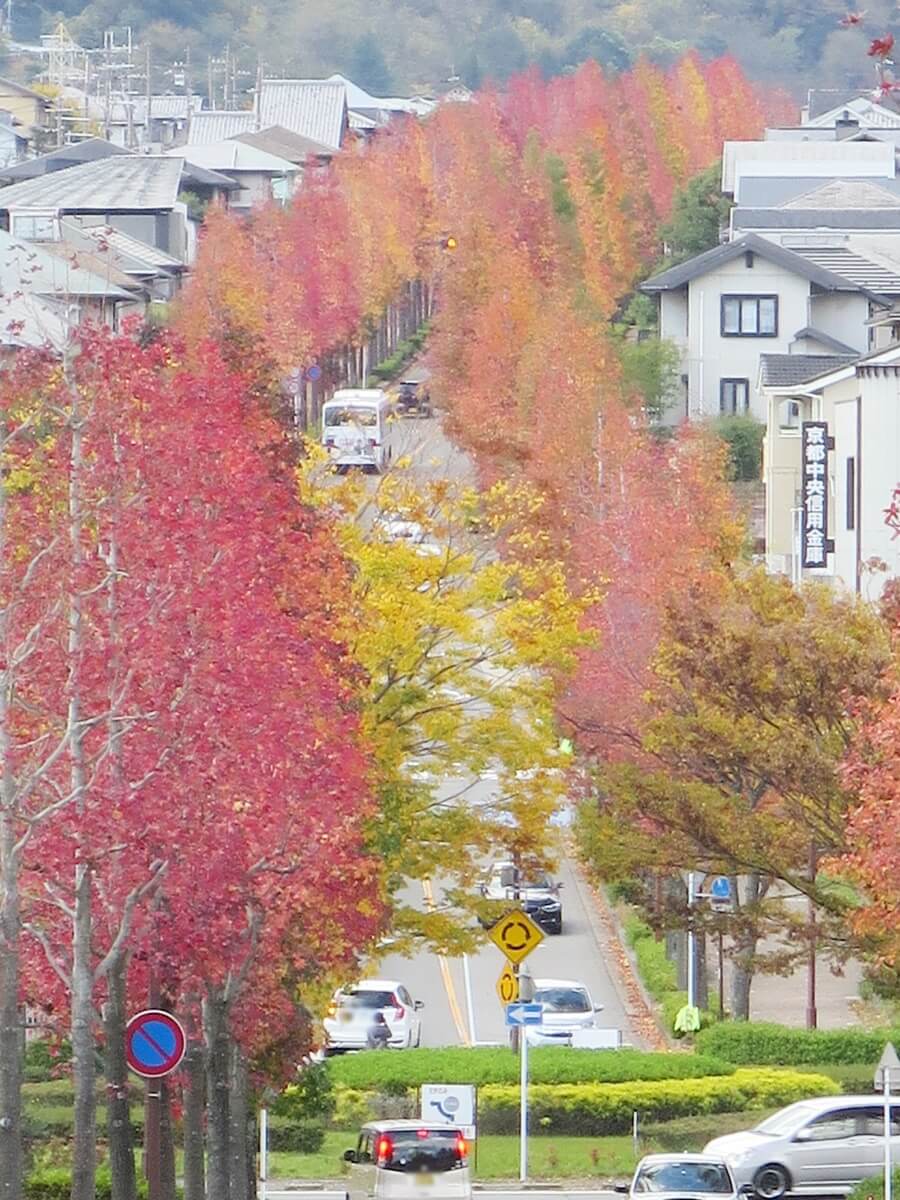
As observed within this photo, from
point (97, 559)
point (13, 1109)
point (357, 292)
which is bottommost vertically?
point (13, 1109)

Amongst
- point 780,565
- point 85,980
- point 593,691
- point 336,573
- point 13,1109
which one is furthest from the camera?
point 780,565

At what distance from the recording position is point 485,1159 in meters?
32.9

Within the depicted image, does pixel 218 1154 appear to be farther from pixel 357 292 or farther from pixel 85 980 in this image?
pixel 357 292

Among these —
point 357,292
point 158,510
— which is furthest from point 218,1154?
point 357,292

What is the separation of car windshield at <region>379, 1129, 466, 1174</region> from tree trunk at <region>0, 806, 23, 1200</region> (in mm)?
9165

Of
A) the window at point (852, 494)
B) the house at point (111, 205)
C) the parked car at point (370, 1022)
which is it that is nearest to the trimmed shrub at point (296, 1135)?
the parked car at point (370, 1022)

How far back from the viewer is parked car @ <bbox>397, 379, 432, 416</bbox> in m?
87.8

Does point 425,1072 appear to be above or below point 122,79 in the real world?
below

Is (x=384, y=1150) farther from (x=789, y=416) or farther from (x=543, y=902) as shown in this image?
(x=789, y=416)

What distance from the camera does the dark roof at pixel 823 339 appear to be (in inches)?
2867

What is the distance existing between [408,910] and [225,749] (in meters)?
13.3

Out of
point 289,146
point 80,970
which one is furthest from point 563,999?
point 289,146

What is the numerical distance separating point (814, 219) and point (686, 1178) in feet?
206

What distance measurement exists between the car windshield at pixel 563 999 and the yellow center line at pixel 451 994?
4.34 feet
